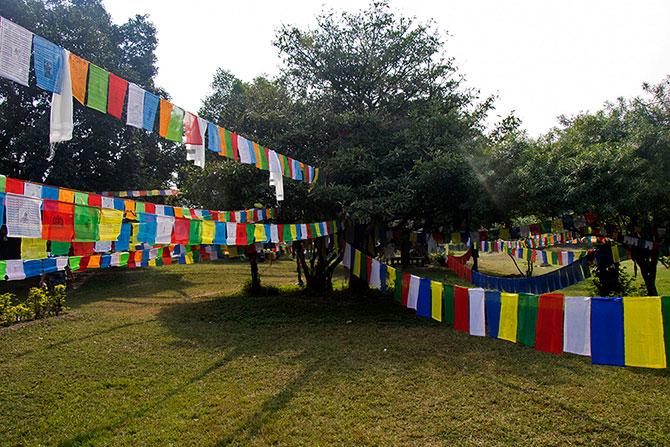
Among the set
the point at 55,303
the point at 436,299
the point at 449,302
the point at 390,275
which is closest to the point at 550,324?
the point at 449,302

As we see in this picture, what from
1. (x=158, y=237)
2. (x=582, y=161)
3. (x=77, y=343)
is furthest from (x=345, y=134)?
(x=77, y=343)

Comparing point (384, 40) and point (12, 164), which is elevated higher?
point (384, 40)

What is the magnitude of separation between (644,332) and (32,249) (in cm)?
723

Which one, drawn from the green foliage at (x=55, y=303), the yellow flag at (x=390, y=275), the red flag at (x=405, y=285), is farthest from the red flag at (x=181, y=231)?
the green foliage at (x=55, y=303)

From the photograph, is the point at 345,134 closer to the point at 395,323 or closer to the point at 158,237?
the point at 395,323

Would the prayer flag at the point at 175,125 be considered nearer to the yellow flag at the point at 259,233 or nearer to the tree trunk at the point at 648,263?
the yellow flag at the point at 259,233

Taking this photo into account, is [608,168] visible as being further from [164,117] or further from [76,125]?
[76,125]

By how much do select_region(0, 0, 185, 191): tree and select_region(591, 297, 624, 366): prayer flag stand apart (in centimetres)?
1776

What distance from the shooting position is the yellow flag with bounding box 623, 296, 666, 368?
4.57 m

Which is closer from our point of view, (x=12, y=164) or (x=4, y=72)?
(x=4, y=72)

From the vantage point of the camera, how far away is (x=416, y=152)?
34.1ft

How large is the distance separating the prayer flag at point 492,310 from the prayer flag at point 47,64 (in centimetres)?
541

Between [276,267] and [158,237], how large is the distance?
21.2 meters

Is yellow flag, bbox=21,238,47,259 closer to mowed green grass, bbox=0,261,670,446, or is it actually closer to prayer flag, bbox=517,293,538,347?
mowed green grass, bbox=0,261,670,446
